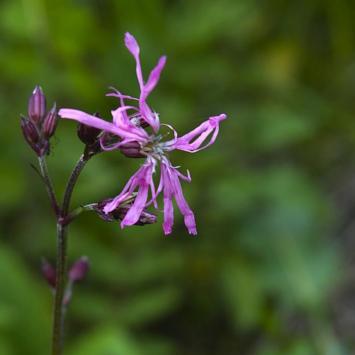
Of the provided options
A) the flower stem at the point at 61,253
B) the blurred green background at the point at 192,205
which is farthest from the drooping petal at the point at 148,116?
the blurred green background at the point at 192,205

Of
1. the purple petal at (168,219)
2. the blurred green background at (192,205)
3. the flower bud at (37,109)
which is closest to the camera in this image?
the purple petal at (168,219)

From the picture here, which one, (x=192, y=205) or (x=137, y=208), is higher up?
(x=192, y=205)

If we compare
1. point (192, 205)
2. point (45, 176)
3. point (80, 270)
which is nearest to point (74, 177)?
→ point (45, 176)

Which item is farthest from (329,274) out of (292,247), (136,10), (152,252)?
(136,10)

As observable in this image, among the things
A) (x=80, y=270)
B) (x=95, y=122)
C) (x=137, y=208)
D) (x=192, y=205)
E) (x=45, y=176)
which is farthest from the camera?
(x=192, y=205)

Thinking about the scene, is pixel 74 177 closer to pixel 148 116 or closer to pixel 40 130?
pixel 40 130

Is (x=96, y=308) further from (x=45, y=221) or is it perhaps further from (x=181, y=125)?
(x=181, y=125)

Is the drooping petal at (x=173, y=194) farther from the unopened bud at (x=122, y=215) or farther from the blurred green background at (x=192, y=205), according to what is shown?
the blurred green background at (x=192, y=205)
